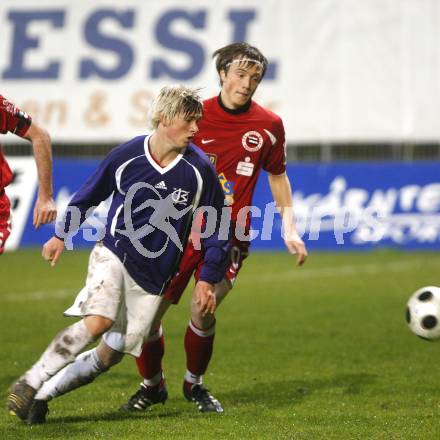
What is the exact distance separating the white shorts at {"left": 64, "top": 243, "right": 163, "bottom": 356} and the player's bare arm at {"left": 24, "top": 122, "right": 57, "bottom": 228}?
0.50 m

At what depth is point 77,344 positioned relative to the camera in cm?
555

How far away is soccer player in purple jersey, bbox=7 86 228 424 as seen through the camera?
5762mm

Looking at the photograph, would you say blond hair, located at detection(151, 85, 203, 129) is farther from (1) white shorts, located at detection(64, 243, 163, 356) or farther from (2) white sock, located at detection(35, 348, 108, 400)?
(2) white sock, located at detection(35, 348, 108, 400)

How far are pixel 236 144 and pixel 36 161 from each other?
1.40 metres

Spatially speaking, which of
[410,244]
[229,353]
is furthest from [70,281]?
[410,244]

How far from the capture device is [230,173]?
6926 mm

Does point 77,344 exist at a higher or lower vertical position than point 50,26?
lower

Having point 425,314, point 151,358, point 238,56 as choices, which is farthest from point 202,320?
point 238,56

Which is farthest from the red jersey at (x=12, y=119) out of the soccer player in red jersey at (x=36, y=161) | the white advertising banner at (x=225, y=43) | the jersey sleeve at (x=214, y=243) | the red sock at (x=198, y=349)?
the white advertising banner at (x=225, y=43)

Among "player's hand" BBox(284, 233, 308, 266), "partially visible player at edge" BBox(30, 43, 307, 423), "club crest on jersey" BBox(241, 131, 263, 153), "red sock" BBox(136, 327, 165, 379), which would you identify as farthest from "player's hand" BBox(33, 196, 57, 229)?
"player's hand" BBox(284, 233, 308, 266)

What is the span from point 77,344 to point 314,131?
51.2 feet

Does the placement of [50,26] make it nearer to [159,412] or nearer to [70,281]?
[70,281]

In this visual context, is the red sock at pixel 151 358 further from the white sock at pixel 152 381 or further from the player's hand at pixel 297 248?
the player's hand at pixel 297 248

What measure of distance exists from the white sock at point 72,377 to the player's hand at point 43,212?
874mm
